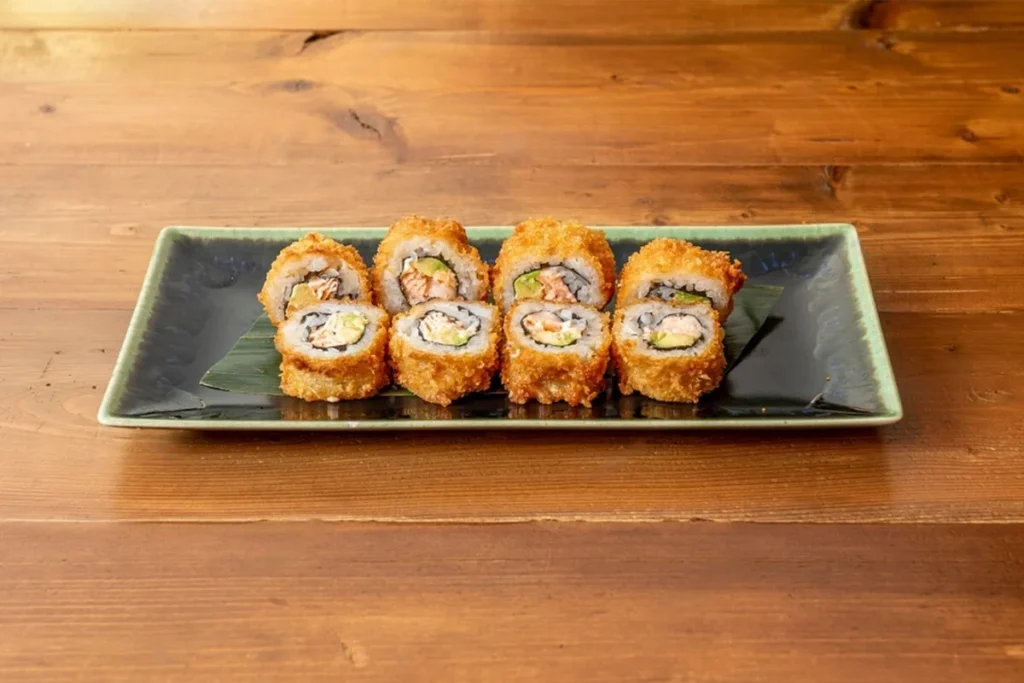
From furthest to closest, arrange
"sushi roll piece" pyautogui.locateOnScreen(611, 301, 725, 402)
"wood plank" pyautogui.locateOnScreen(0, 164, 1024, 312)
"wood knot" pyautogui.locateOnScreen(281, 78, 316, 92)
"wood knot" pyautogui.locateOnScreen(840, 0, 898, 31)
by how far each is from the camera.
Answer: "wood knot" pyautogui.locateOnScreen(840, 0, 898, 31) → "wood knot" pyautogui.locateOnScreen(281, 78, 316, 92) → "wood plank" pyautogui.locateOnScreen(0, 164, 1024, 312) → "sushi roll piece" pyautogui.locateOnScreen(611, 301, 725, 402)

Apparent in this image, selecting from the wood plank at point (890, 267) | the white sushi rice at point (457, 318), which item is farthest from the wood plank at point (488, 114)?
the white sushi rice at point (457, 318)

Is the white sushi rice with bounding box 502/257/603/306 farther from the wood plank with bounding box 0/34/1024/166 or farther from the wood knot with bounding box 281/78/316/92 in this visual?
the wood knot with bounding box 281/78/316/92

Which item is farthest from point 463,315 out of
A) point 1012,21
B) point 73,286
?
point 1012,21

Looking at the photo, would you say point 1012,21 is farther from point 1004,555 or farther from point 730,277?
point 1004,555

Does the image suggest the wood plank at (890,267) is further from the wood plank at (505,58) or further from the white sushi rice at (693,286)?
the wood plank at (505,58)

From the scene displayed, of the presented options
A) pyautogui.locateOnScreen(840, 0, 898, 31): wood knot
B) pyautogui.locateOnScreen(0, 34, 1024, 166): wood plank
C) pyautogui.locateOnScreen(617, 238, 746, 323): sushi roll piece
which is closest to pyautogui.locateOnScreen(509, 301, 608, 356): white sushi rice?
pyautogui.locateOnScreen(617, 238, 746, 323): sushi roll piece

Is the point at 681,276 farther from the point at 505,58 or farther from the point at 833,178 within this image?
the point at 505,58

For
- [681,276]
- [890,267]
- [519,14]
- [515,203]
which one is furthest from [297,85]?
[890,267]

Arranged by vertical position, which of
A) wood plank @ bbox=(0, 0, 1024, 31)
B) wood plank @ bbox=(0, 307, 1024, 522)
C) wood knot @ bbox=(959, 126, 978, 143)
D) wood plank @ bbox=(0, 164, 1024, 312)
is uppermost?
wood plank @ bbox=(0, 0, 1024, 31)

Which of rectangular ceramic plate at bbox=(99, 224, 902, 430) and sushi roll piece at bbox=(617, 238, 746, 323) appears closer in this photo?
rectangular ceramic plate at bbox=(99, 224, 902, 430)
